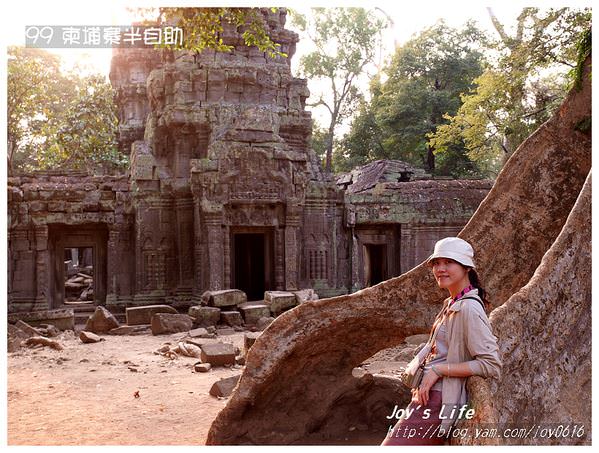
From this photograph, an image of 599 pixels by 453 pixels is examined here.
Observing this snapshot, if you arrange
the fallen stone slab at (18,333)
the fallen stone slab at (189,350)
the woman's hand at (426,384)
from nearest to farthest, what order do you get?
the woman's hand at (426,384)
the fallen stone slab at (189,350)
the fallen stone slab at (18,333)

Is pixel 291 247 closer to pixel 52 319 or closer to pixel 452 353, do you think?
pixel 52 319

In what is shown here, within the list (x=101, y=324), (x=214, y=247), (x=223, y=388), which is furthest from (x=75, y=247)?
(x=223, y=388)

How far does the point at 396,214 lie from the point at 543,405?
14.2 meters

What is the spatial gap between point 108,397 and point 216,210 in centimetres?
779

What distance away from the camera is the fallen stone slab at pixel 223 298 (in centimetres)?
1361

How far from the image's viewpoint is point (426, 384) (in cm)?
269

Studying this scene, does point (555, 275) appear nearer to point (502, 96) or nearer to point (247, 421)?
point (247, 421)

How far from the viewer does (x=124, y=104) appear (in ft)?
70.8

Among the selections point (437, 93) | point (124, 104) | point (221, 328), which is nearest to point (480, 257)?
point (221, 328)

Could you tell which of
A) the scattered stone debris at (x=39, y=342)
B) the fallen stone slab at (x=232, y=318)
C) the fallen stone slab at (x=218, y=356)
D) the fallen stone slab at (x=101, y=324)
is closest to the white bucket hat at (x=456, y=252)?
the fallen stone slab at (x=218, y=356)

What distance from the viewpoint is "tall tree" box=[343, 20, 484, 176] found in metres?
27.2

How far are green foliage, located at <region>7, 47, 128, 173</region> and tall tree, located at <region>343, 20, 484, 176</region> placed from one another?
12.9 m

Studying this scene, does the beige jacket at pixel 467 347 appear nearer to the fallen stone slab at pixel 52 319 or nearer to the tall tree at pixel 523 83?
the tall tree at pixel 523 83

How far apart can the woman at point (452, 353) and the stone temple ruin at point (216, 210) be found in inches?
487
